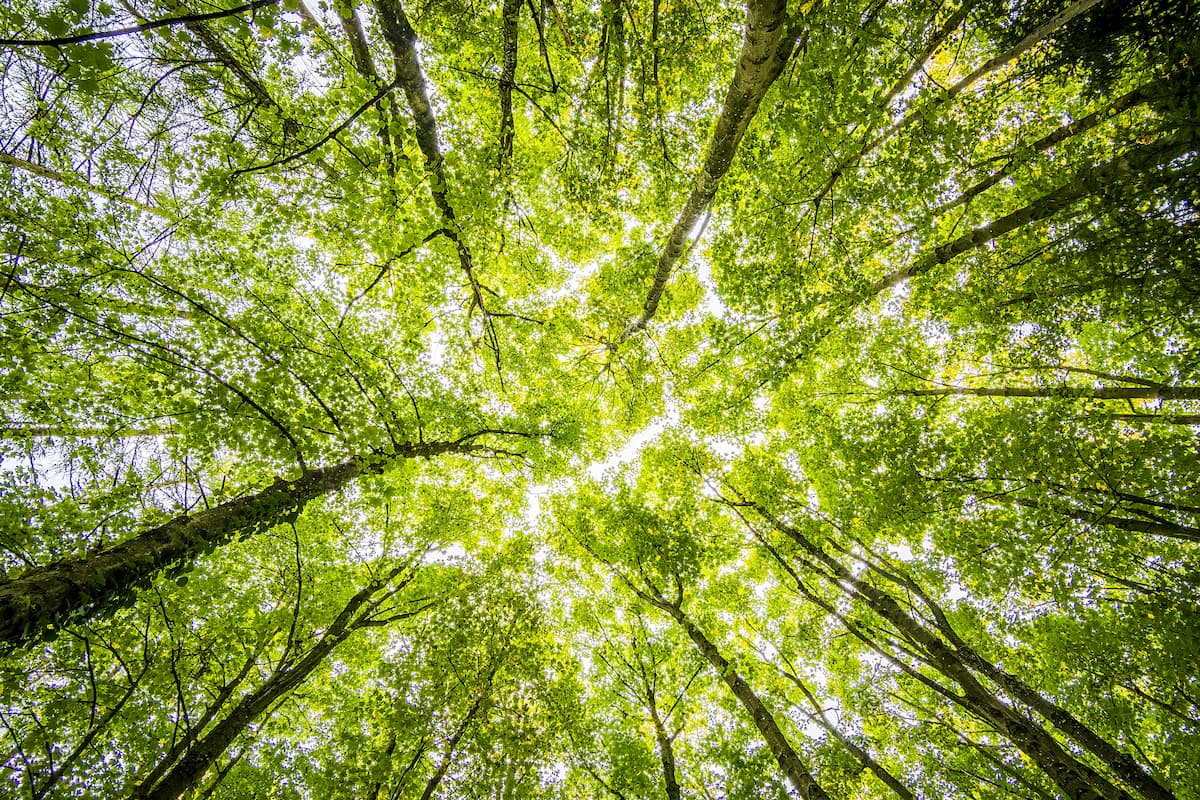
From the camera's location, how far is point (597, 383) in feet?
36.6

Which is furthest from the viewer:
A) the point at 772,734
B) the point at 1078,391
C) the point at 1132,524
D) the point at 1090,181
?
the point at 772,734

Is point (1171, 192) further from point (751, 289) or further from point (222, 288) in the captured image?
point (222, 288)

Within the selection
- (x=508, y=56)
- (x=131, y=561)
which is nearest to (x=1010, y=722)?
(x=131, y=561)

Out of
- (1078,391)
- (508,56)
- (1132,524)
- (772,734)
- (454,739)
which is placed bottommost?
(454,739)

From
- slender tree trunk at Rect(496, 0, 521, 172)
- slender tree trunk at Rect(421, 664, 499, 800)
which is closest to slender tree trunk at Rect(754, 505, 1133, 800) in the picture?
slender tree trunk at Rect(421, 664, 499, 800)

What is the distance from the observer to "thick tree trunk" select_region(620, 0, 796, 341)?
3.58 m

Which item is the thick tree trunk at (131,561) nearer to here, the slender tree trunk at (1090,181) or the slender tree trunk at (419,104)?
the slender tree trunk at (419,104)

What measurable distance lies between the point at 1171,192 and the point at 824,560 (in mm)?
6986

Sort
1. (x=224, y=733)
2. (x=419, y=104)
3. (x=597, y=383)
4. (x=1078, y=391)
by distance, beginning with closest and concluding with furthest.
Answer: (x=419, y=104) → (x=224, y=733) → (x=1078, y=391) → (x=597, y=383)

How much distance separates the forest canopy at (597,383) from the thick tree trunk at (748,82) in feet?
0.18

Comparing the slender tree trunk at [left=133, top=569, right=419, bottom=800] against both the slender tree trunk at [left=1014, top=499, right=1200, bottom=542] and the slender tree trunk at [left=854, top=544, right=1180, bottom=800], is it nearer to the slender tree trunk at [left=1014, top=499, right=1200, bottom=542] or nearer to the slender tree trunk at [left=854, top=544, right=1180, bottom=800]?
the slender tree trunk at [left=854, top=544, right=1180, bottom=800]

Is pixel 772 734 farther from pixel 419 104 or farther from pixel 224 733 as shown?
pixel 419 104

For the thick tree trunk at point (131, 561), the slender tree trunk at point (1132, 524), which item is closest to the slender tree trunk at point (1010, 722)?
the slender tree trunk at point (1132, 524)

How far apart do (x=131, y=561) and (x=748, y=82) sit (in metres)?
7.90
